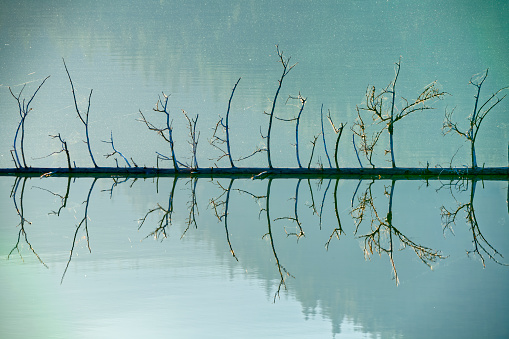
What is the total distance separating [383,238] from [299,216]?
72.8 inches

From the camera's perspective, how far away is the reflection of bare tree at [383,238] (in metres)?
7.50

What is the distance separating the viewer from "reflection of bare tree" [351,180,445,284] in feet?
24.6

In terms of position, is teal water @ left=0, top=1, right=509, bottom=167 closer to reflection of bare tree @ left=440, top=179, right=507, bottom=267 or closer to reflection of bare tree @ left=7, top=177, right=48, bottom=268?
reflection of bare tree @ left=7, top=177, right=48, bottom=268

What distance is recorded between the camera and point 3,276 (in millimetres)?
6656

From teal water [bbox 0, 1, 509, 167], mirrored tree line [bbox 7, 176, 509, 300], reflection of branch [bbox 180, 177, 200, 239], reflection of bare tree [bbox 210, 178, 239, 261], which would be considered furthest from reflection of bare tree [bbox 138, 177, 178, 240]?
teal water [bbox 0, 1, 509, 167]

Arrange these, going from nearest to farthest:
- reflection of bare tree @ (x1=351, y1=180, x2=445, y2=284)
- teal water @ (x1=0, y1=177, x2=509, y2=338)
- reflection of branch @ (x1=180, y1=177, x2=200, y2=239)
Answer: teal water @ (x1=0, y1=177, x2=509, y2=338) → reflection of bare tree @ (x1=351, y1=180, x2=445, y2=284) → reflection of branch @ (x1=180, y1=177, x2=200, y2=239)

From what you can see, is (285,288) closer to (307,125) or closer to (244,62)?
(307,125)

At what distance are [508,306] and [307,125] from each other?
6449 cm

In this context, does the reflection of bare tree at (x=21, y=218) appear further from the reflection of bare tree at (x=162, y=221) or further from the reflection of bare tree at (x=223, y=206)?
the reflection of bare tree at (x=223, y=206)

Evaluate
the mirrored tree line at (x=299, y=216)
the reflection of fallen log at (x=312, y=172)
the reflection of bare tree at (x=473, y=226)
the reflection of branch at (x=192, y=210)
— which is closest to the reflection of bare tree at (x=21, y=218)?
the mirrored tree line at (x=299, y=216)

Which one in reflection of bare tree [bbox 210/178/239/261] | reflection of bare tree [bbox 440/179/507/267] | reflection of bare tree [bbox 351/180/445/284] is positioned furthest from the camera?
reflection of bare tree [bbox 210/178/239/261]

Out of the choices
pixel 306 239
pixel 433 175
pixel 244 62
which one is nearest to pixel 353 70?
pixel 244 62

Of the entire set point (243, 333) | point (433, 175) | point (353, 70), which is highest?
point (353, 70)

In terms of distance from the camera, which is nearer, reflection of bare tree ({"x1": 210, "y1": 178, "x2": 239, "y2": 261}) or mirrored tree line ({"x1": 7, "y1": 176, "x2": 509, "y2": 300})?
mirrored tree line ({"x1": 7, "y1": 176, "x2": 509, "y2": 300})
